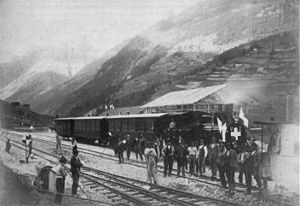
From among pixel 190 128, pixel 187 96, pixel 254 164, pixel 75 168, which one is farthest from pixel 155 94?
pixel 254 164

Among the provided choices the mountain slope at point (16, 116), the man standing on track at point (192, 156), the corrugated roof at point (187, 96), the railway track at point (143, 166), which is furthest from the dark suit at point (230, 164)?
the mountain slope at point (16, 116)

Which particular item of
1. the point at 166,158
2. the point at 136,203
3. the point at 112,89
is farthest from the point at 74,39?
the point at 136,203

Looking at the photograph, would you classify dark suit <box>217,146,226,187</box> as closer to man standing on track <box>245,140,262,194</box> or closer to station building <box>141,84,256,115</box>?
man standing on track <box>245,140,262,194</box>

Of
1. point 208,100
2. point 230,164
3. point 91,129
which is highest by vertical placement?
point 208,100

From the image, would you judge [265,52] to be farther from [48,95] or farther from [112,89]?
[48,95]

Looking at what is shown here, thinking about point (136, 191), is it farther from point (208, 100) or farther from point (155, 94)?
point (208, 100)

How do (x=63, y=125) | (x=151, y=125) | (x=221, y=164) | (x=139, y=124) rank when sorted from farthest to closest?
(x=139, y=124) < (x=151, y=125) < (x=63, y=125) < (x=221, y=164)

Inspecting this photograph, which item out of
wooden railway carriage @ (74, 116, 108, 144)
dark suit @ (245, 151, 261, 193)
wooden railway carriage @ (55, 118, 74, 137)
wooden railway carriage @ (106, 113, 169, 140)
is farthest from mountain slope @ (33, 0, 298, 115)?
wooden railway carriage @ (74, 116, 108, 144)
